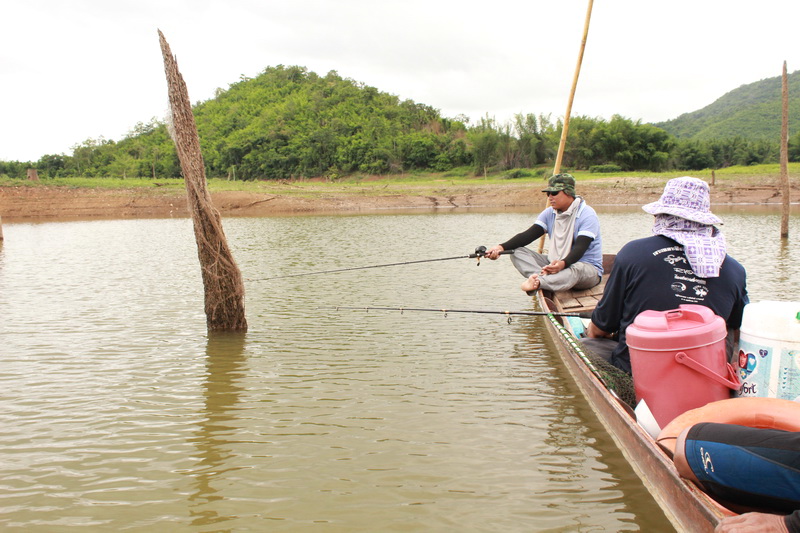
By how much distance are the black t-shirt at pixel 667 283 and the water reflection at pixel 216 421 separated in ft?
9.98

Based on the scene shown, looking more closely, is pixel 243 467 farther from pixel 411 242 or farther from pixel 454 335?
pixel 411 242

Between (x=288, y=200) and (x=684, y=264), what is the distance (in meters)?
40.6

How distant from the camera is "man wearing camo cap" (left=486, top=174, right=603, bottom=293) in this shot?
7648 mm

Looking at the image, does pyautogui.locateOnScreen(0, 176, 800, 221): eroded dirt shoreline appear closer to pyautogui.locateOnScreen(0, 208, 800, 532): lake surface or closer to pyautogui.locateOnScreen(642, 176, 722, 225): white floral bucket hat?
pyautogui.locateOnScreen(0, 208, 800, 532): lake surface

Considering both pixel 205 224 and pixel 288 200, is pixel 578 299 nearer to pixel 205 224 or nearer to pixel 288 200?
pixel 205 224

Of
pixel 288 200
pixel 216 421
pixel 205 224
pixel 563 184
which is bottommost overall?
pixel 216 421

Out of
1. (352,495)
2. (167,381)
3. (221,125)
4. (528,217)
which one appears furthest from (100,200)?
(352,495)

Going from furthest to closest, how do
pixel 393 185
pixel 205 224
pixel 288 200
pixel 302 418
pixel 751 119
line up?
1. pixel 751 119
2. pixel 393 185
3. pixel 288 200
4. pixel 205 224
5. pixel 302 418

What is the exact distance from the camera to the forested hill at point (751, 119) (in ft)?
256

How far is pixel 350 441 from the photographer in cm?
502

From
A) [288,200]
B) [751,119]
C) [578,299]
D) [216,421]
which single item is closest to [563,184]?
[578,299]

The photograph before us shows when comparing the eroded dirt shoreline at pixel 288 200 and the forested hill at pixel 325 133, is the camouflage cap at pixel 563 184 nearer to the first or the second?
the eroded dirt shoreline at pixel 288 200

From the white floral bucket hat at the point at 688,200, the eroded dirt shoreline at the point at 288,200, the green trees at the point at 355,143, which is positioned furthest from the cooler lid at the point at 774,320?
the green trees at the point at 355,143

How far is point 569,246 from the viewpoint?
793cm
